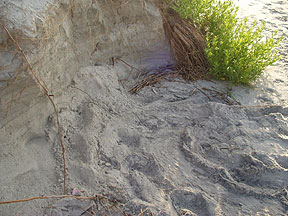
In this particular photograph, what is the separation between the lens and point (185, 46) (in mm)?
3541

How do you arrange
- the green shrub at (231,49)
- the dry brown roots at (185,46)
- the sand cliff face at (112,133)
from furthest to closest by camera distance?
the dry brown roots at (185,46) → the green shrub at (231,49) → the sand cliff face at (112,133)

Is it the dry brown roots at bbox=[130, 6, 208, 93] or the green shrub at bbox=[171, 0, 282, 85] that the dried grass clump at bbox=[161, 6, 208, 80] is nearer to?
the dry brown roots at bbox=[130, 6, 208, 93]

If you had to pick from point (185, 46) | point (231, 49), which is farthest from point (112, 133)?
point (231, 49)

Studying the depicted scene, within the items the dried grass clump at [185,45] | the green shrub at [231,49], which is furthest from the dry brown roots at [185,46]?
the green shrub at [231,49]

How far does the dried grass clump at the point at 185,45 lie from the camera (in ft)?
11.5

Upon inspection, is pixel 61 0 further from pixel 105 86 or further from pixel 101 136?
pixel 101 136

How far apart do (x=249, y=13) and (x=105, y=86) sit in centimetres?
347

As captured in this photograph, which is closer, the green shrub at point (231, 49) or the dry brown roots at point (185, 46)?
the green shrub at point (231, 49)

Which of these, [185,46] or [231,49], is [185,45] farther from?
[231,49]

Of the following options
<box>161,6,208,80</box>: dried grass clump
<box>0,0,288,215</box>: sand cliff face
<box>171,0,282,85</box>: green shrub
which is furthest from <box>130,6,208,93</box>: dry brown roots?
<box>0,0,288,215</box>: sand cliff face

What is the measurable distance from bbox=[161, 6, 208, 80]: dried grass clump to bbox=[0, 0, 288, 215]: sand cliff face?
1.37 ft

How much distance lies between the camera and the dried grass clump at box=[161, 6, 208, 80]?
3.52m

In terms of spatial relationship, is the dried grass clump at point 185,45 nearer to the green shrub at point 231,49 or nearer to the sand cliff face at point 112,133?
the green shrub at point 231,49

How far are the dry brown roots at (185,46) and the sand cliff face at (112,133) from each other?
0.39m
